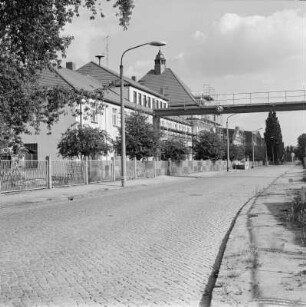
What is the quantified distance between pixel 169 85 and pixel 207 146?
87.2ft

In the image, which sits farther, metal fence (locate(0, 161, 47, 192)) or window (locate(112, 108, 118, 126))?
window (locate(112, 108, 118, 126))

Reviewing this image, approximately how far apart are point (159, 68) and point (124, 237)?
8397 cm

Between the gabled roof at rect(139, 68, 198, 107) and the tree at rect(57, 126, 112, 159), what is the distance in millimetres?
53285

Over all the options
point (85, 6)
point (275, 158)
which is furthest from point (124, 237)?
point (275, 158)

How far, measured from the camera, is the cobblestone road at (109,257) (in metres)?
5.46

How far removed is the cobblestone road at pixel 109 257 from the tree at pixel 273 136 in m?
139

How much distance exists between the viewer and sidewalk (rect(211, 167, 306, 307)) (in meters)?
5.10

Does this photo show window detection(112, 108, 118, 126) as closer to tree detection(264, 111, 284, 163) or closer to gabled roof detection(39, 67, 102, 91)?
gabled roof detection(39, 67, 102, 91)

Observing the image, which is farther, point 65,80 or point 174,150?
point 174,150

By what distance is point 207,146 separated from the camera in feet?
216

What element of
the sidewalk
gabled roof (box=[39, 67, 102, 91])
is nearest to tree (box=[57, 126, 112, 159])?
gabled roof (box=[39, 67, 102, 91])

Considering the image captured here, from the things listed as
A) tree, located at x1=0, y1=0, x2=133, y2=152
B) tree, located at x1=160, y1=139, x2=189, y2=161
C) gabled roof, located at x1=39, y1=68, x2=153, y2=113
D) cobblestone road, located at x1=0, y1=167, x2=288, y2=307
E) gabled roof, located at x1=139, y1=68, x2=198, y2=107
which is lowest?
cobblestone road, located at x1=0, y1=167, x2=288, y2=307

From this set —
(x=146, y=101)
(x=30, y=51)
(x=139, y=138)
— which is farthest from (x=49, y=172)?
(x=146, y=101)

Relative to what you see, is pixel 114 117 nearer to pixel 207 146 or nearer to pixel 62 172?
pixel 207 146
